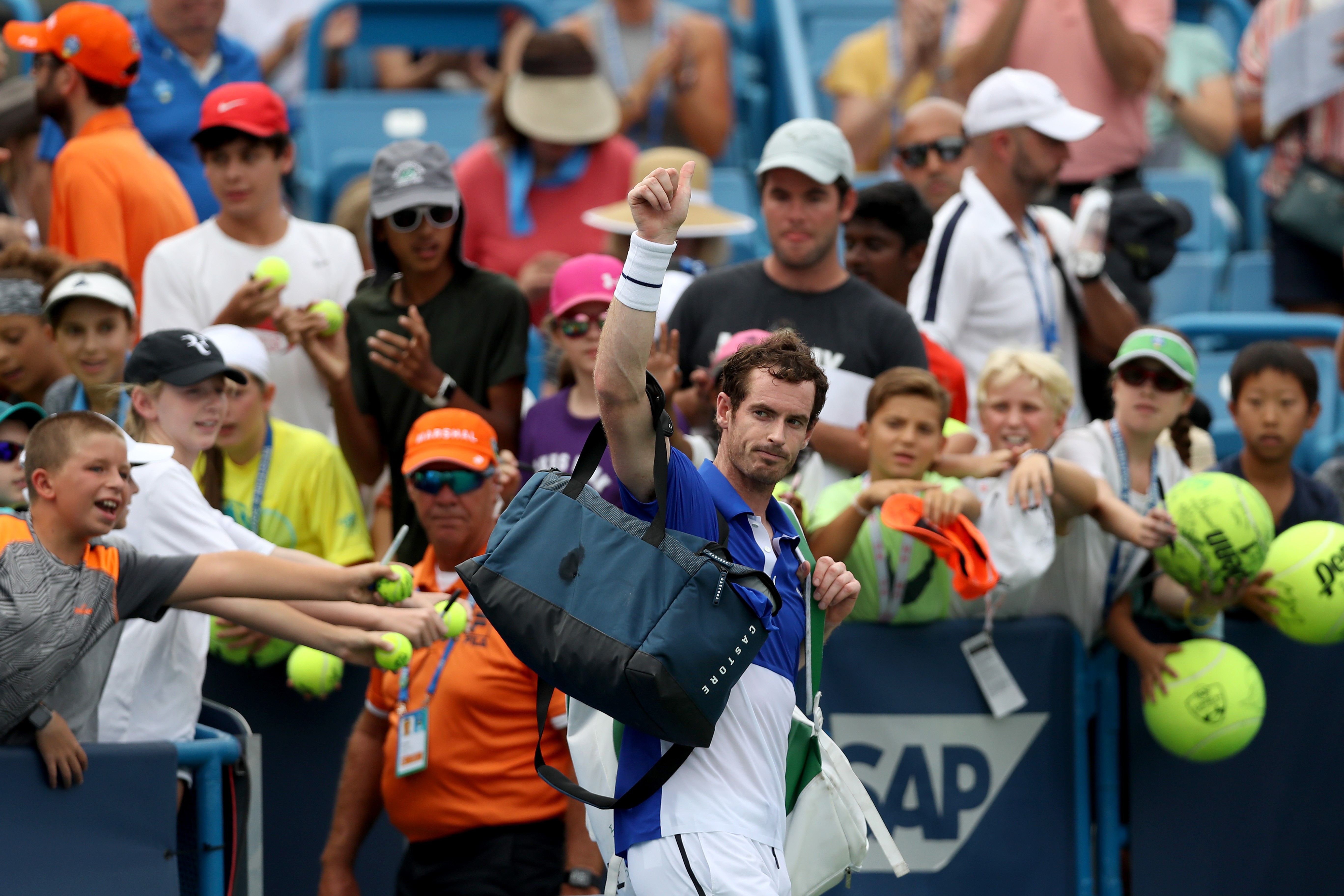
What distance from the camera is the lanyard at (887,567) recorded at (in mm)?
5328

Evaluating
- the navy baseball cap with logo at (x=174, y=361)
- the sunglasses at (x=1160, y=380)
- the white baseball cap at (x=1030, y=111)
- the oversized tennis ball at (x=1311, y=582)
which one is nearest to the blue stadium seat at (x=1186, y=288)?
the white baseball cap at (x=1030, y=111)

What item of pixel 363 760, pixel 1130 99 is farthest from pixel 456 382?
pixel 1130 99

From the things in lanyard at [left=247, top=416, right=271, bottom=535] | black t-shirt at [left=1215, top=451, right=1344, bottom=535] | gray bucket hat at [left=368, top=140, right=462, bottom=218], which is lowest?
black t-shirt at [left=1215, top=451, right=1344, bottom=535]

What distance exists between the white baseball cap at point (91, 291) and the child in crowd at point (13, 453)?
81 centimetres

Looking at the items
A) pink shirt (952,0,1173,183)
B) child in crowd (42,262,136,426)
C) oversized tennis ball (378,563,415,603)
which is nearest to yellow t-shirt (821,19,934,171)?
pink shirt (952,0,1173,183)

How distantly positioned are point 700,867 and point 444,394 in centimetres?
245

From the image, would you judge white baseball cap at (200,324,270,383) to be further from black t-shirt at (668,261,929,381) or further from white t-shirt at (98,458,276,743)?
black t-shirt at (668,261,929,381)

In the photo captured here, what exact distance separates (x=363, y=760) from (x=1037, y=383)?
99.2 inches

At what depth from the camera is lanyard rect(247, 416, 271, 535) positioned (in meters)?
5.51

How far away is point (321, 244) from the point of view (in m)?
6.28

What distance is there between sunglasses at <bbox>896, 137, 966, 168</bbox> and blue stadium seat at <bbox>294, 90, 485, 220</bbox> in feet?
8.69

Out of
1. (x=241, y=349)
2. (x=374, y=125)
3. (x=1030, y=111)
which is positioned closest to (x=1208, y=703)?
(x=1030, y=111)

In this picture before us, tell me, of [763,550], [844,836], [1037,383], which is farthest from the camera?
[1037,383]

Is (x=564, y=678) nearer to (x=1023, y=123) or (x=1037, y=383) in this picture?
(x=1037, y=383)
